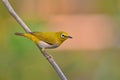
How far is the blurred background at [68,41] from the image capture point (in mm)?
3496

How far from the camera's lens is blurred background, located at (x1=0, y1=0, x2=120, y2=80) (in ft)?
11.5

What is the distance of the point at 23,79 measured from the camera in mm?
3439

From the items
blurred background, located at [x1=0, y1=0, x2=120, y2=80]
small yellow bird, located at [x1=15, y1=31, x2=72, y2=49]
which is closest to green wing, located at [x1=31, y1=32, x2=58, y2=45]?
small yellow bird, located at [x1=15, y1=31, x2=72, y2=49]

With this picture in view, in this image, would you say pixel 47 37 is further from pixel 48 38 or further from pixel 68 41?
pixel 68 41

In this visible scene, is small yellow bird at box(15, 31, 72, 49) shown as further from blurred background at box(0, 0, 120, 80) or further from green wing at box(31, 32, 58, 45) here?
blurred background at box(0, 0, 120, 80)

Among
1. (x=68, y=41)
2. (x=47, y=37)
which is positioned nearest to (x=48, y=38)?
(x=47, y=37)

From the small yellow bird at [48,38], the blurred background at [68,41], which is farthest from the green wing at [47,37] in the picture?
the blurred background at [68,41]

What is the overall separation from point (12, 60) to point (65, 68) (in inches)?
12.9

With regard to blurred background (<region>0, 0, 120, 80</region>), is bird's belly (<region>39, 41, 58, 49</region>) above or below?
above

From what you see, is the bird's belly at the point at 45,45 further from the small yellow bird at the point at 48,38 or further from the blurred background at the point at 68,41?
the blurred background at the point at 68,41

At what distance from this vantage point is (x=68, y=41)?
3.97m

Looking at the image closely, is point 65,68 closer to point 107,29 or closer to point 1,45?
point 1,45

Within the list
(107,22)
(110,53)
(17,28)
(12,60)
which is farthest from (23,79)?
(107,22)

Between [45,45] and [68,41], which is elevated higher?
[45,45]
